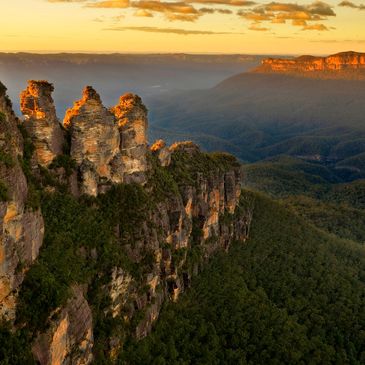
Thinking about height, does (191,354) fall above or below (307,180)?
above

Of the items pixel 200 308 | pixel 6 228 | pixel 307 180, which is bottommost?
pixel 307 180

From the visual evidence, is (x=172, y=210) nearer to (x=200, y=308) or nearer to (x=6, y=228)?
(x=200, y=308)

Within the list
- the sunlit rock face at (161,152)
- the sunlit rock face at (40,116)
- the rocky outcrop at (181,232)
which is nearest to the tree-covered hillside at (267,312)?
the rocky outcrop at (181,232)

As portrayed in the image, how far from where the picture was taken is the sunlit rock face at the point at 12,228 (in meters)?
30.2

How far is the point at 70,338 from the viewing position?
35.2m

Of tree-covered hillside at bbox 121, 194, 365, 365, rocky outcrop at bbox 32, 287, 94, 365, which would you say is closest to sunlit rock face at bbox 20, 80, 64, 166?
rocky outcrop at bbox 32, 287, 94, 365

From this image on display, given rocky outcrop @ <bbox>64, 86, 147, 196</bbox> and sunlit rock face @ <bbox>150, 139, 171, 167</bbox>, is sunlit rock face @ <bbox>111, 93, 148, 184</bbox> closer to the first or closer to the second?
rocky outcrop @ <bbox>64, 86, 147, 196</bbox>

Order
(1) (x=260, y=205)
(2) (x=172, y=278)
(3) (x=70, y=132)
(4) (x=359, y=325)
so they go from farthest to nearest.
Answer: (1) (x=260, y=205), (4) (x=359, y=325), (2) (x=172, y=278), (3) (x=70, y=132)

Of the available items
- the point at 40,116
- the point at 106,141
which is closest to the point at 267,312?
the point at 106,141

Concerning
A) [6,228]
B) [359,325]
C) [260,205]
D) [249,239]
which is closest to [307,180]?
[260,205]

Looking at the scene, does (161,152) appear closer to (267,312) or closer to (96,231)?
(96,231)

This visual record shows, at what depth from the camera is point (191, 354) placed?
49.2m

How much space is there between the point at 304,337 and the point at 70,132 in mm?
37430

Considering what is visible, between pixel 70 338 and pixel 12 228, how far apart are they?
10319mm
